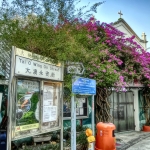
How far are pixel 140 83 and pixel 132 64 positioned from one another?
2600 mm

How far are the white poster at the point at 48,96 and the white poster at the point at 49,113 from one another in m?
0.09

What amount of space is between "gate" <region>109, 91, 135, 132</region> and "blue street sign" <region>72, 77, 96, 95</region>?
5943 mm

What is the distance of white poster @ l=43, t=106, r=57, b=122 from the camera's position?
13.4 ft

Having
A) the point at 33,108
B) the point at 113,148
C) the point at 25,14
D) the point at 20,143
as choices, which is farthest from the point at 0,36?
the point at 113,148

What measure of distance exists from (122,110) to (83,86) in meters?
7.40

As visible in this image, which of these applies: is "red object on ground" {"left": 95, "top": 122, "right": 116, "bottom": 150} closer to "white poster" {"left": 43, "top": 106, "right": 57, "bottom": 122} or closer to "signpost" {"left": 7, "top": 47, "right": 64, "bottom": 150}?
"signpost" {"left": 7, "top": 47, "right": 64, "bottom": 150}

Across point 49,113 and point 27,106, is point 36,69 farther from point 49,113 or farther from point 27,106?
point 49,113

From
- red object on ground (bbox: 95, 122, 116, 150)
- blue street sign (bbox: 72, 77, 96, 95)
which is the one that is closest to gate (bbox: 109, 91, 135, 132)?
red object on ground (bbox: 95, 122, 116, 150)

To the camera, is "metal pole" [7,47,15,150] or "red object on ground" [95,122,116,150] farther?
"red object on ground" [95,122,116,150]

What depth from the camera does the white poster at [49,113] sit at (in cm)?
409

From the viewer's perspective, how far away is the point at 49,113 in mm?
4219

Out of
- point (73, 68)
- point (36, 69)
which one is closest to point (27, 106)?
point (36, 69)

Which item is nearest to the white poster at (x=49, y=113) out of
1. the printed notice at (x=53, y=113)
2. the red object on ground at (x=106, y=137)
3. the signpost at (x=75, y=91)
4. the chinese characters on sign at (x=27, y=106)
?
the printed notice at (x=53, y=113)

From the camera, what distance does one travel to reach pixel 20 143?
5863 millimetres
